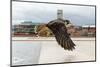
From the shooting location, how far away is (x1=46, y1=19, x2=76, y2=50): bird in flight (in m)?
2.41

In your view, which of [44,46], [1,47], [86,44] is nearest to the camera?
[1,47]

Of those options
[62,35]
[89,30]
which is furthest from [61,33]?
[89,30]

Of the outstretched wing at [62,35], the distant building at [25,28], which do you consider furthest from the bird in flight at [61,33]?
the distant building at [25,28]

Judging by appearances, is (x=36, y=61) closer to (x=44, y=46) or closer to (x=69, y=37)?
(x=44, y=46)

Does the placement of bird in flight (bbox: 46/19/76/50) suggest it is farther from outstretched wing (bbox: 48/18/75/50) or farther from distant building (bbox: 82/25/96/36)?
distant building (bbox: 82/25/96/36)

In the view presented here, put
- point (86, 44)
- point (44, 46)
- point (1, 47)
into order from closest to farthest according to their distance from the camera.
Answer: point (1, 47)
point (44, 46)
point (86, 44)

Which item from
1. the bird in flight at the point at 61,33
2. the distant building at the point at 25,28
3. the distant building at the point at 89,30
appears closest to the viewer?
the distant building at the point at 25,28

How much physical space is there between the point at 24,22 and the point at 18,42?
0.25 metres

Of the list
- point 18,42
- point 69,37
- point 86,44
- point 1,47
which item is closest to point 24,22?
point 18,42

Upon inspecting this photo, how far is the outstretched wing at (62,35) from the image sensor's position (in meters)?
2.42

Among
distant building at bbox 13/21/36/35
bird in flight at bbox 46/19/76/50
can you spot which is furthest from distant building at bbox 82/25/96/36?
distant building at bbox 13/21/36/35

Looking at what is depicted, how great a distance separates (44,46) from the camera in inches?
93.8

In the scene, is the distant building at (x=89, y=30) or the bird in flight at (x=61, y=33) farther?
the distant building at (x=89, y=30)

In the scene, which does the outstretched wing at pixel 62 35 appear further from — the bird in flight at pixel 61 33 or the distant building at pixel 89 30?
the distant building at pixel 89 30
